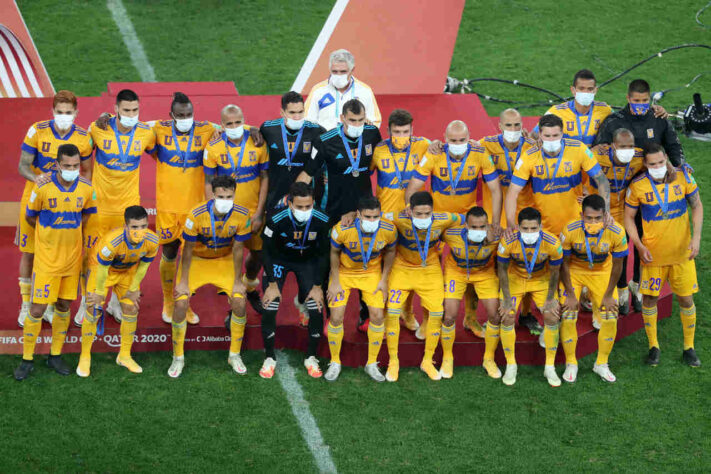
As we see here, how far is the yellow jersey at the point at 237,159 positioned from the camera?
9.06 metres

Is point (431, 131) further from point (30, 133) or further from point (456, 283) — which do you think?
point (30, 133)

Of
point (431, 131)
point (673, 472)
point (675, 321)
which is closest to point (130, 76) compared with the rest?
point (431, 131)

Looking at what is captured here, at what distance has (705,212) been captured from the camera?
11.7 meters

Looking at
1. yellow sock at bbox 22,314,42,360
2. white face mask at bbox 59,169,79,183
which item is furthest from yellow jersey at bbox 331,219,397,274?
yellow sock at bbox 22,314,42,360

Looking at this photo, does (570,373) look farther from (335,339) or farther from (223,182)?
(223,182)

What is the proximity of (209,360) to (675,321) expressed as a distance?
13.2 feet

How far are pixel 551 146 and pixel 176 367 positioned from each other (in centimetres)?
339

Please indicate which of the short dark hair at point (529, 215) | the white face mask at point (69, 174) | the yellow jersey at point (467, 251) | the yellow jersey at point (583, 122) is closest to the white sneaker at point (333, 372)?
the yellow jersey at point (467, 251)

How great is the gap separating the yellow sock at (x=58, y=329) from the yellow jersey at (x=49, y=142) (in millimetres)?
975

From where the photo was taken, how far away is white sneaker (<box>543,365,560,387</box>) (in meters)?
8.94

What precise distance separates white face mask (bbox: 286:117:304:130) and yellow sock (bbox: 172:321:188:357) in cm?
175

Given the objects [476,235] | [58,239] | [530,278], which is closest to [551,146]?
[476,235]

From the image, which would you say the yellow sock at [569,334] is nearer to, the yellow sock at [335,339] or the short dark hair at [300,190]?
the yellow sock at [335,339]

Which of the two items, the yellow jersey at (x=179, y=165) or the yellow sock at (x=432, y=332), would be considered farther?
the yellow jersey at (x=179, y=165)
